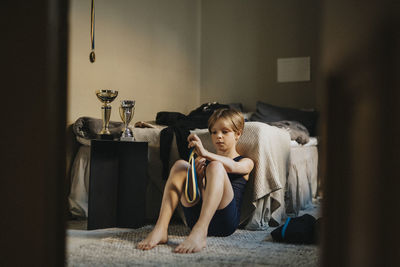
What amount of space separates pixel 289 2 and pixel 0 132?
4.09 m

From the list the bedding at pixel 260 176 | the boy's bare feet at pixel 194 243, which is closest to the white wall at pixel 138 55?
the bedding at pixel 260 176

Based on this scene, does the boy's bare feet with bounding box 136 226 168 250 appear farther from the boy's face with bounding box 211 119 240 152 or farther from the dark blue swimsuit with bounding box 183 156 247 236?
the boy's face with bounding box 211 119 240 152

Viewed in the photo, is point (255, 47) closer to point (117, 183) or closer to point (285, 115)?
point (285, 115)

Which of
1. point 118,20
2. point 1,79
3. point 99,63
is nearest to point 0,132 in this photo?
point 1,79

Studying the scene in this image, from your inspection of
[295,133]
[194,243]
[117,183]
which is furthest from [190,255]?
[295,133]

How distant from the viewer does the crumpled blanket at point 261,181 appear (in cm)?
222

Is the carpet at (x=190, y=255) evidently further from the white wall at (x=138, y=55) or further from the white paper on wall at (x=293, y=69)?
the white paper on wall at (x=293, y=69)

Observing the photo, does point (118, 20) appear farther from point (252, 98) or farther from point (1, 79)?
point (1, 79)

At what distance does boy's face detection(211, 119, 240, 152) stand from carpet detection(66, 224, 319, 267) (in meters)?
0.44

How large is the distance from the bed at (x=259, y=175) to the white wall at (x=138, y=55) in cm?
48

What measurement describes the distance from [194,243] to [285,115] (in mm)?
2293

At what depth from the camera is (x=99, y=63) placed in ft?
10.1

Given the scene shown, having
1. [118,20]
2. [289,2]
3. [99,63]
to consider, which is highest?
[289,2]

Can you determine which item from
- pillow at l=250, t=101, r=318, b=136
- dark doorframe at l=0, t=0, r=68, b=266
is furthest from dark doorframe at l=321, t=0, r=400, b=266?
pillow at l=250, t=101, r=318, b=136
